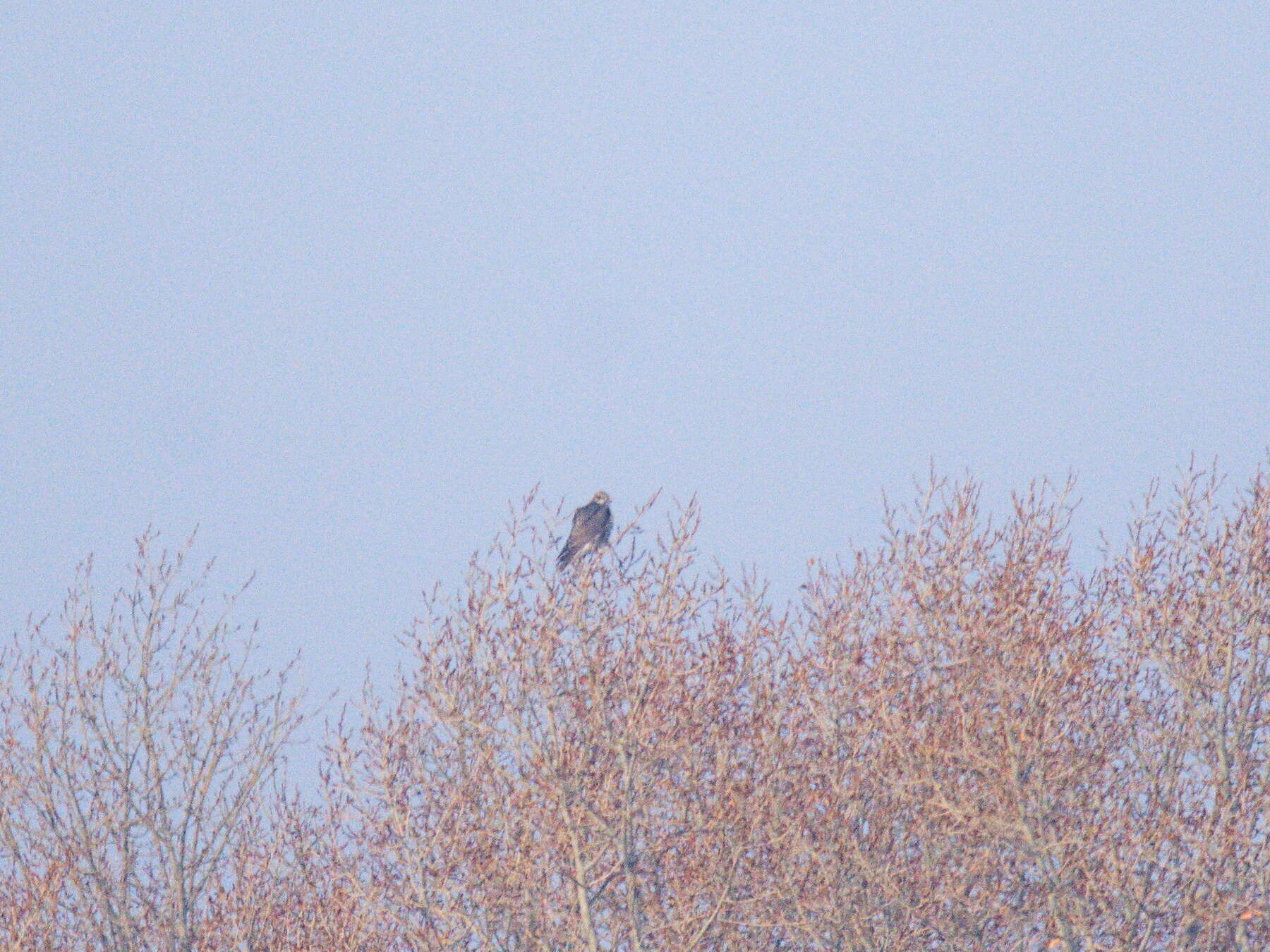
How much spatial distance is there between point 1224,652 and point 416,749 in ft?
33.5

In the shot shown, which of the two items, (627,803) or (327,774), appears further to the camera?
(327,774)

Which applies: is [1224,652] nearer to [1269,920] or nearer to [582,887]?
[1269,920]

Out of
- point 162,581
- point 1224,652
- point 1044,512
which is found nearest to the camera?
point 1224,652

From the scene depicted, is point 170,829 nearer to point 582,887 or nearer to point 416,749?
→ point 416,749

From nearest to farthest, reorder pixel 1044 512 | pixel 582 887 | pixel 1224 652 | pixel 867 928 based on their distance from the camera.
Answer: pixel 582 887 → pixel 867 928 → pixel 1224 652 → pixel 1044 512

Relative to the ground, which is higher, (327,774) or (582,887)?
(327,774)

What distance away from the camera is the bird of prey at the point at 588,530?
19344 mm

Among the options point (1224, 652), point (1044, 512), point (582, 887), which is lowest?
point (582, 887)

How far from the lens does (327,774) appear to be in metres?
17.8

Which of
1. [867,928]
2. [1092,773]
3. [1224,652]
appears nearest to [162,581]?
[867,928]

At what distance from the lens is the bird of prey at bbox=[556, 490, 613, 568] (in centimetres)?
1934

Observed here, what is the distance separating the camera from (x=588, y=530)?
784 inches

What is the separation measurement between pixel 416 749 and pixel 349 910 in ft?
7.65

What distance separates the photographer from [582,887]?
15555 millimetres
